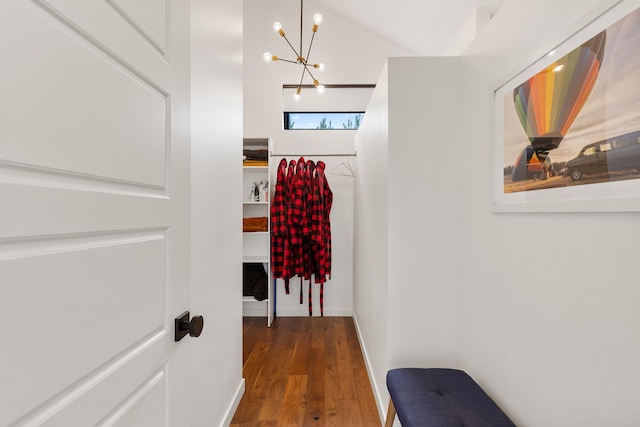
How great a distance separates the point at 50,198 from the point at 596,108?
123 cm

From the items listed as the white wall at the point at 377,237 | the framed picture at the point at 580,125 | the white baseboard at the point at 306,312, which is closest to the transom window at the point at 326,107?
the white wall at the point at 377,237

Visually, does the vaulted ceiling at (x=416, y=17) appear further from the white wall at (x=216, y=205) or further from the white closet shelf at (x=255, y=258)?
the white closet shelf at (x=255, y=258)

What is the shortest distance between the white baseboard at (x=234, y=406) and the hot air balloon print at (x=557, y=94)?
201 cm

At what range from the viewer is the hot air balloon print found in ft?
2.65

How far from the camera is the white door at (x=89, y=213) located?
1.30 ft

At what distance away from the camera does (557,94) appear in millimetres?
929

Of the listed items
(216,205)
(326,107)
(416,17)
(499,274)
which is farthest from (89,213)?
(326,107)

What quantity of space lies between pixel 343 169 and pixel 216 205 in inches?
87.6

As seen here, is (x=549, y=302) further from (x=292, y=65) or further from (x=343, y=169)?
(x=292, y=65)

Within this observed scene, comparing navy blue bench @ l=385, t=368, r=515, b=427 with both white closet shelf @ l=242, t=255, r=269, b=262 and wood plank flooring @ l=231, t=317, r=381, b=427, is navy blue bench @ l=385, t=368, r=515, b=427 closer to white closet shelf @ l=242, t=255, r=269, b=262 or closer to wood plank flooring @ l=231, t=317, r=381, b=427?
wood plank flooring @ l=231, t=317, r=381, b=427

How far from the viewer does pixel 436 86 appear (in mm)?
1591

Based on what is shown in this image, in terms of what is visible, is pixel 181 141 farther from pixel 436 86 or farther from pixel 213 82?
pixel 436 86

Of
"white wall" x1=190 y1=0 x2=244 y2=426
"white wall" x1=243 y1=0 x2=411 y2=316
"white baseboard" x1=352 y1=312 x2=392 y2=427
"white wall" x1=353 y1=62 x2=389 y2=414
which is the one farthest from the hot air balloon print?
"white wall" x1=243 y1=0 x2=411 y2=316

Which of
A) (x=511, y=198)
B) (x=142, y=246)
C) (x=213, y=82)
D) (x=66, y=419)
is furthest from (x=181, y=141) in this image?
(x=511, y=198)
